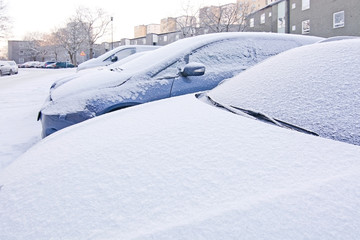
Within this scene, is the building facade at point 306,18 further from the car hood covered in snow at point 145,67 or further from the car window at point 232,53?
the car hood covered in snow at point 145,67

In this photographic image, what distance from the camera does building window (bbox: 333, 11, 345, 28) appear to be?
2291 centimetres

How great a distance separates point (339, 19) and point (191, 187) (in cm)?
2612

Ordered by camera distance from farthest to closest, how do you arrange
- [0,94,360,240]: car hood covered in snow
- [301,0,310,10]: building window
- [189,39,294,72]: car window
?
[301,0,310,10]: building window
[189,39,294,72]: car window
[0,94,360,240]: car hood covered in snow

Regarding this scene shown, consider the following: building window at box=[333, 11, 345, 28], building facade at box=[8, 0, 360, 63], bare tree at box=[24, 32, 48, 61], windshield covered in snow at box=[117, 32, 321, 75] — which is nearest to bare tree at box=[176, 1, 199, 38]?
building facade at box=[8, 0, 360, 63]

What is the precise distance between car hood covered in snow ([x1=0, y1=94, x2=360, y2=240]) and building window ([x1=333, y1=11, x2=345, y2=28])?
82.6 feet

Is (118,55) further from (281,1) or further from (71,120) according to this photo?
(281,1)

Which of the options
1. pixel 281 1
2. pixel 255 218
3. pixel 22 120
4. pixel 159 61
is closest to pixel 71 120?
pixel 159 61

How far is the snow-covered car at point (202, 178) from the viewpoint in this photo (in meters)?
0.89

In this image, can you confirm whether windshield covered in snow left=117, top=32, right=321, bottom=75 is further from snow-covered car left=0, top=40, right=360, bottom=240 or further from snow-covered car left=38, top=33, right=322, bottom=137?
snow-covered car left=0, top=40, right=360, bottom=240

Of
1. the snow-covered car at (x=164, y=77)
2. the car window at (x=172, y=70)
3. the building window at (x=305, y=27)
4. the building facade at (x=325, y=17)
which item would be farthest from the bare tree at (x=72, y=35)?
the car window at (x=172, y=70)

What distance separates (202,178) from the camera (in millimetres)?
1109

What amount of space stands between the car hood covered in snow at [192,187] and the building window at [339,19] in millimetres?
25185

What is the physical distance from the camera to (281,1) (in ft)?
101

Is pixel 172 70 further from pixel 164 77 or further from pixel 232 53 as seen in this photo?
pixel 232 53
